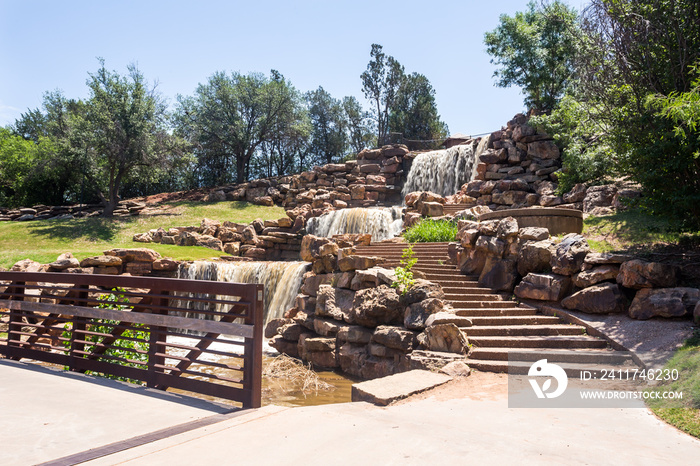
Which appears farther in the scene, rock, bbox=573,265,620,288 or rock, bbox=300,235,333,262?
rock, bbox=300,235,333,262

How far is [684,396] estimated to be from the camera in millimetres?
4805

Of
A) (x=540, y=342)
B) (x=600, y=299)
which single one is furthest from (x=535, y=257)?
(x=540, y=342)

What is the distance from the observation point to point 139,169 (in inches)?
1189

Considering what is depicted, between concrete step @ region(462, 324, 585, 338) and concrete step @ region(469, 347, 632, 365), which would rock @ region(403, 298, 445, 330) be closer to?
concrete step @ region(462, 324, 585, 338)

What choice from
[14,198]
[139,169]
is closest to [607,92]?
[139,169]

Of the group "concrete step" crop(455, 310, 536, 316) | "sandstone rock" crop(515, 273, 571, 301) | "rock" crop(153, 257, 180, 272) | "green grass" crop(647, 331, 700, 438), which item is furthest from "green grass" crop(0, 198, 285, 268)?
"green grass" crop(647, 331, 700, 438)

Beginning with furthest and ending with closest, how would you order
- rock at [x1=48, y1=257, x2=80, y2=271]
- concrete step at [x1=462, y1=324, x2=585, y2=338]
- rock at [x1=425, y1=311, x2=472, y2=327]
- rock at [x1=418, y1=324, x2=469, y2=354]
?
rock at [x1=48, y1=257, x2=80, y2=271]
concrete step at [x1=462, y1=324, x2=585, y2=338]
rock at [x1=425, y1=311, x2=472, y2=327]
rock at [x1=418, y1=324, x2=469, y2=354]

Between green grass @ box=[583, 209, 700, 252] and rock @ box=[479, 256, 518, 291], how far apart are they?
1.74 m

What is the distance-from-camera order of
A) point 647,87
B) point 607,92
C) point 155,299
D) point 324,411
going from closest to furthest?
point 324,411 < point 155,299 < point 647,87 < point 607,92

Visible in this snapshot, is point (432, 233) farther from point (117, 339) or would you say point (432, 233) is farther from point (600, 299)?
point (117, 339)

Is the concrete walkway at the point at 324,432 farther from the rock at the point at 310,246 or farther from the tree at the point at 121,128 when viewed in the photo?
the tree at the point at 121,128

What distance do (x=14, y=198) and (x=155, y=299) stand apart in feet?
128

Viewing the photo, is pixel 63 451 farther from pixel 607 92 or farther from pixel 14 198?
pixel 14 198

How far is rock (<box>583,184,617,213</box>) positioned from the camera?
46.6 ft
